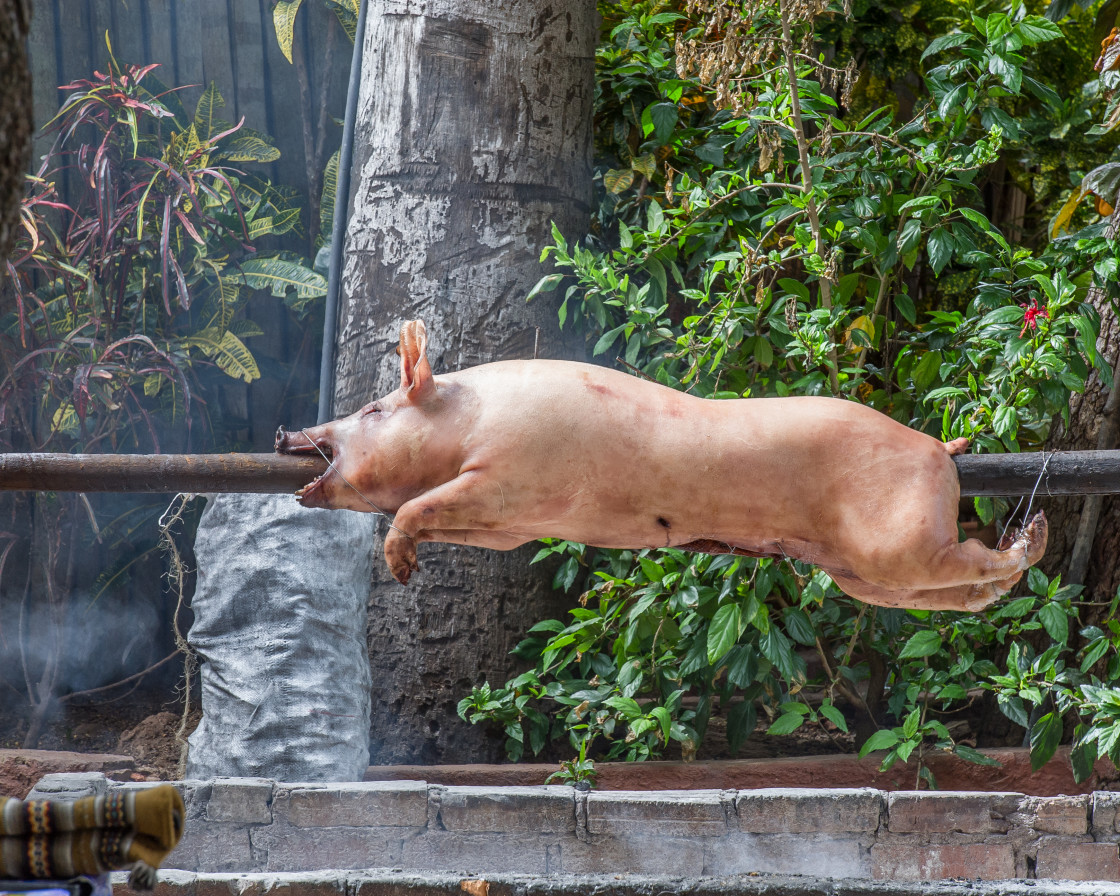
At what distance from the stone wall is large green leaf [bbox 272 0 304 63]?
2982 mm

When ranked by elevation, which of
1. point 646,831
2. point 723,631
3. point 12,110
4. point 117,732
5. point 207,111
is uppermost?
point 207,111

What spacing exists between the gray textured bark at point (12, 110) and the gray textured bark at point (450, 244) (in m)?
2.58

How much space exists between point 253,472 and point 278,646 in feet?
5.62

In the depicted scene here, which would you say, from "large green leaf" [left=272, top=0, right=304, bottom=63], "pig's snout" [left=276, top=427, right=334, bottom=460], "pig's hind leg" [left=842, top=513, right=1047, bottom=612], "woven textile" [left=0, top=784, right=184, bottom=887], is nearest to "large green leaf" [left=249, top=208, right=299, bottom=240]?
"large green leaf" [left=272, top=0, right=304, bottom=63]

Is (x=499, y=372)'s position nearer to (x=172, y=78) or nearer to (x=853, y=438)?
(x=853, y=438)

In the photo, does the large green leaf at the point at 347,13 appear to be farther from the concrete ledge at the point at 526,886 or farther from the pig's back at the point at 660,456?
the concrete ledge at the point at 526,886

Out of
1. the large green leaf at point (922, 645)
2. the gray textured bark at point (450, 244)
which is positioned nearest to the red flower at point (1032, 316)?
the large green leaf at point (922, 645)

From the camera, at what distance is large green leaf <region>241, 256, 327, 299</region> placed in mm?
4148

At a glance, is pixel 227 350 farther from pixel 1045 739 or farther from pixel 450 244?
pixel 1045 739

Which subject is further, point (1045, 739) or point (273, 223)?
point (273, 223)

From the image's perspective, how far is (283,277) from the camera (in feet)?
13.7

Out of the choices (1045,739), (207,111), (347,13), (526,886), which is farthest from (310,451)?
(347,13)

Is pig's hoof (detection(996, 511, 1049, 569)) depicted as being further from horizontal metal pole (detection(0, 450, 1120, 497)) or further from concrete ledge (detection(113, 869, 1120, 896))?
concrete ledge (detection(113, 869, 1120, 896))

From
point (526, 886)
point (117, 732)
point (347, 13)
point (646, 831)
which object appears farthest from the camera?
point (347, 13)
